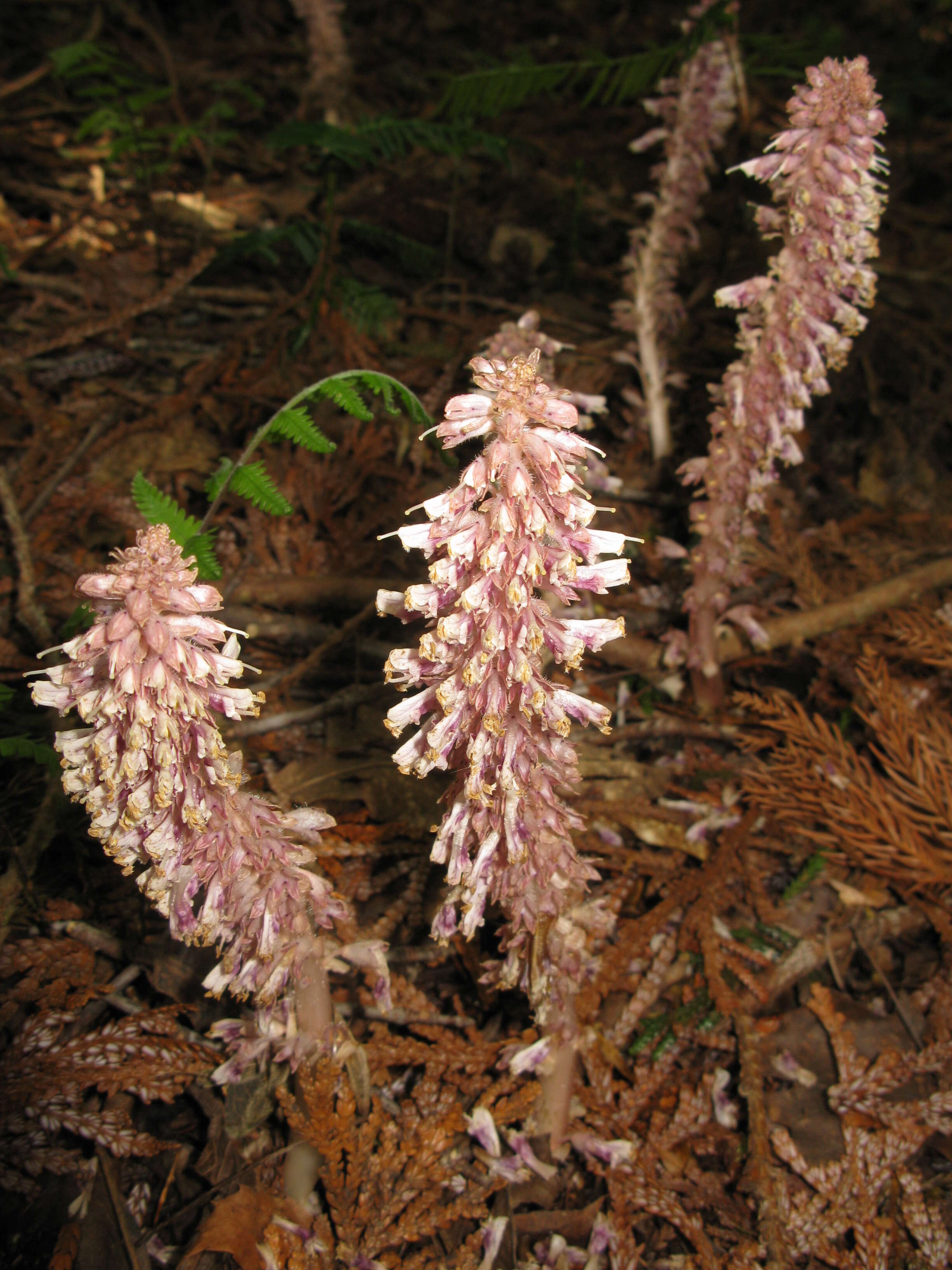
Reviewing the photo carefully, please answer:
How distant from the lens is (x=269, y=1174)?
2250 mm

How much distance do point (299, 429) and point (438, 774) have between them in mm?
1316

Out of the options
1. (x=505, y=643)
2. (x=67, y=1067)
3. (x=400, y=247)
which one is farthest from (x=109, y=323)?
(x=505, y=643)

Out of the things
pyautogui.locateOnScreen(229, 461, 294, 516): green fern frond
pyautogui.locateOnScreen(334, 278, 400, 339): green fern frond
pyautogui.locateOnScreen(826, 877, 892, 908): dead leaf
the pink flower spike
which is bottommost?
the pink flower spike

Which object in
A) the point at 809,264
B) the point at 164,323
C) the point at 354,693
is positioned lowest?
the point at 354,693

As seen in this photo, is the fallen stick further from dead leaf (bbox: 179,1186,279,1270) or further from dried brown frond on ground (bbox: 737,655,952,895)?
dead leaf (bbox: 179,1186,279,1270)

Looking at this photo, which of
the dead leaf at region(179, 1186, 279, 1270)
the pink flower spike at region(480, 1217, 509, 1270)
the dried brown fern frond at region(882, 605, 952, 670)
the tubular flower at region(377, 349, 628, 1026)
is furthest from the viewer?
the dried brown fern frond at region(882, 605, 952, 670)

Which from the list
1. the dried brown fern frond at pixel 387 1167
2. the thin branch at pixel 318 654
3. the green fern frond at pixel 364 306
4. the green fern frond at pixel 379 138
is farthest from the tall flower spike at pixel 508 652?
the green fern frond at pixel 379 138

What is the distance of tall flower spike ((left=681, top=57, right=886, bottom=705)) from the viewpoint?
8.01ft

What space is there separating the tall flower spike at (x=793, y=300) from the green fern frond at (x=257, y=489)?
57.4 inches

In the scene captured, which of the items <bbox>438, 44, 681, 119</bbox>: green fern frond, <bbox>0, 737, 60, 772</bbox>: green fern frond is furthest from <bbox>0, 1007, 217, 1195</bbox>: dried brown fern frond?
<bbox>438, 44, 681, 119</bbox>: green fern frond

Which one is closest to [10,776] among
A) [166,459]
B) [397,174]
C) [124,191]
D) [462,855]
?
[166,459]

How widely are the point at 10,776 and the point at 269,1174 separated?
1.60m

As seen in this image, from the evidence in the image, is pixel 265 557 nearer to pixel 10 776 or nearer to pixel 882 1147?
pixel 10 776

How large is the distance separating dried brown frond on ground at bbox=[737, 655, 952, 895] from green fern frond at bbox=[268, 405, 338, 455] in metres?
1.84
